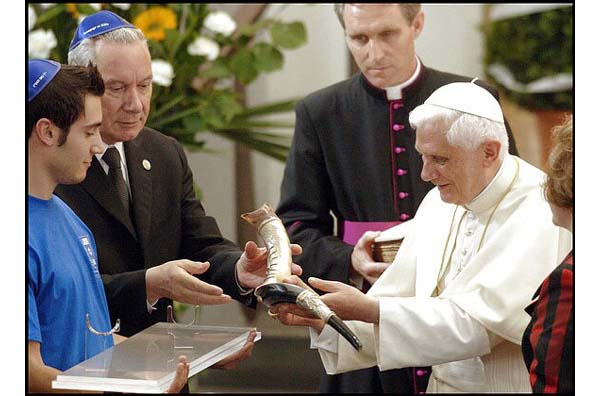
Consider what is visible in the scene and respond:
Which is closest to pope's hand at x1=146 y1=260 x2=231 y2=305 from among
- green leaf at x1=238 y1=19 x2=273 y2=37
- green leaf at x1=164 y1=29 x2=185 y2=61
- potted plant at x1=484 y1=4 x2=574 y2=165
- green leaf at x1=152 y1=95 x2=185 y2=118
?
green leaf at x1=152 y1=95 x2=185 y2=118

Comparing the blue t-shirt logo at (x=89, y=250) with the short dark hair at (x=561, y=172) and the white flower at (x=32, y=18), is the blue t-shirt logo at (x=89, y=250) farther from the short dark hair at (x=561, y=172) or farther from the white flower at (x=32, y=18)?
the white flower at (x=32, y=18)

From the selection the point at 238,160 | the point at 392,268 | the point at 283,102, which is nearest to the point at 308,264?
the point at 392,268

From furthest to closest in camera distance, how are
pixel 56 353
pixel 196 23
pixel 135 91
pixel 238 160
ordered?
1. pixel 196 23
2. pixel 238 160
3. pixel 135 91
4. pixel 56 353

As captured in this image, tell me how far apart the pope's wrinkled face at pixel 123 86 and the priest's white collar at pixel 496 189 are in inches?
24.3

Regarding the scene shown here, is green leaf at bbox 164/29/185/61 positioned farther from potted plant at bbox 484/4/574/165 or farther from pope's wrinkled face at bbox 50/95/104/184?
potted plant at bbox 484/4/574/165

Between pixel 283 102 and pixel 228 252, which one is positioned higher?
pixel 283 102

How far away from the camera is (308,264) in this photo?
2133 millimetres

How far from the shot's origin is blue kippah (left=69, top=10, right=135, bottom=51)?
1988mm

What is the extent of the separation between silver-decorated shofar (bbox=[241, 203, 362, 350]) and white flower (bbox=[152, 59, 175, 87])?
0.43 meters

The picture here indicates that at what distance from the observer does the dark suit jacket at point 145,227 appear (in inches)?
77.1

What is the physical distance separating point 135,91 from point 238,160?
0.52 m

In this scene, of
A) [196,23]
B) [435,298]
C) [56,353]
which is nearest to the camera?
[56,353]

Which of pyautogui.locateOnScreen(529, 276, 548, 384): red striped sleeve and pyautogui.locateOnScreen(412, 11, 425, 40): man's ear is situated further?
pyautogui.locateOnScreen(412, 11, 425, 40): man's ear
